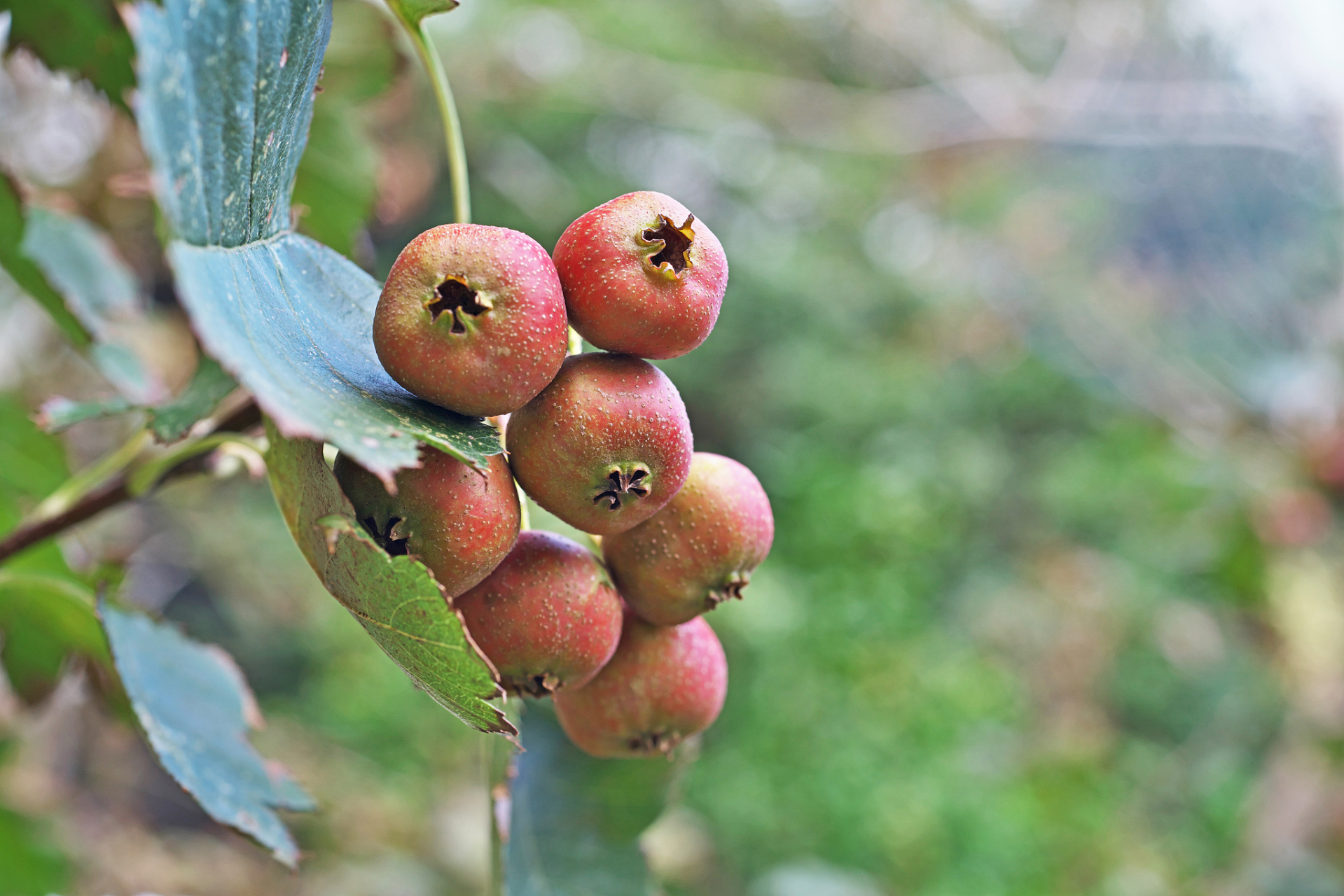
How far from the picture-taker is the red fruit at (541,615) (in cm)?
38

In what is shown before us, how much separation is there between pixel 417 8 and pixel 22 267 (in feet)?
1.32

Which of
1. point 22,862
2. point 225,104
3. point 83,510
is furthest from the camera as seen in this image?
point 22,862

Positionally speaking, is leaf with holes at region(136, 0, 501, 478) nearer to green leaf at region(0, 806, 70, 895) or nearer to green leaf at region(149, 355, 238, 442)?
green leaf at region(149, 355, 238, 442)

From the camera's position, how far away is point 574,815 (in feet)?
1.76

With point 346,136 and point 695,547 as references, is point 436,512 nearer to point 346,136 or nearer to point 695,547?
point 695,547

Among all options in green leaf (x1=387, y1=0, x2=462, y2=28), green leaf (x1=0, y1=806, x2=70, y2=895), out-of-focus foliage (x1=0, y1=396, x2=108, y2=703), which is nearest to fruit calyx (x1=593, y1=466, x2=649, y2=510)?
green leaf (x1=387, y1=0, x2=462, y2=28)

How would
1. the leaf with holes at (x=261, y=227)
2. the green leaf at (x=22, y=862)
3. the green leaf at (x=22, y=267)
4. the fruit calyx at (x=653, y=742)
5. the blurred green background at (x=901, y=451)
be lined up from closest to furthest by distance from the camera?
the leaf with holes at (x=261, y=227) < the fruit calyx at (x=653, y=742) < the green leaf at (x=22, y=267) < the green leaf at (x=22, y=862) < the blurred green background at (x=901, y=451)

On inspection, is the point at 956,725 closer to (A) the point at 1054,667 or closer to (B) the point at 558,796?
(A) the point at 1054,667

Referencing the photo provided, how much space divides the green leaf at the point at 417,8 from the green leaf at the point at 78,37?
0.24m

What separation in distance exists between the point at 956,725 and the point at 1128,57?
10.9ft

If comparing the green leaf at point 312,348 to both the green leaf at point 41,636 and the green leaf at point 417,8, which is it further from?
the green leaf at point 41,636

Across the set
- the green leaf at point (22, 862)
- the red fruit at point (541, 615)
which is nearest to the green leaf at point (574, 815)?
the red fruit at point (541, 615)

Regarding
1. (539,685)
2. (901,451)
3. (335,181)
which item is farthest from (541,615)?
(901,451)

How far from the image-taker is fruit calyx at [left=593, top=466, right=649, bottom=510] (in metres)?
0.36
